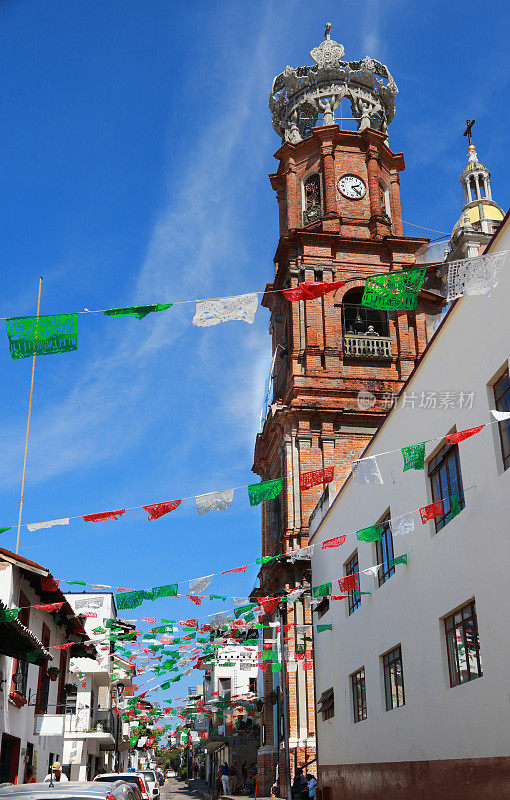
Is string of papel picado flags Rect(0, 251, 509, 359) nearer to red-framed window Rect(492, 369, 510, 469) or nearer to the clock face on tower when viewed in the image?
red-framed window Rect(492, 369, 510, 469)

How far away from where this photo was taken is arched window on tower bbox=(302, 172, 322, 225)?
31797 millimetres

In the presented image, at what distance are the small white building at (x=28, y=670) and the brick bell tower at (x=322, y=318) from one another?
24.6 feet

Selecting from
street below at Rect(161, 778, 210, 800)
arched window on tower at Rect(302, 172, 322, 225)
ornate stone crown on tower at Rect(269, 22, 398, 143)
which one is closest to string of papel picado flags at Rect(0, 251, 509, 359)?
arched window on tower at Rect(302, 172, 322, 225)

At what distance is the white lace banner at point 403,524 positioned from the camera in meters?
12.8

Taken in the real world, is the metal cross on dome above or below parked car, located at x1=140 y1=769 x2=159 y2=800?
above

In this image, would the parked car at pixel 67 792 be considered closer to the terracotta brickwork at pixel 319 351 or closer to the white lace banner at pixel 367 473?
the white lace banner at pixel 367 473

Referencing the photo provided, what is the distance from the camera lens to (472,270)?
9.42m

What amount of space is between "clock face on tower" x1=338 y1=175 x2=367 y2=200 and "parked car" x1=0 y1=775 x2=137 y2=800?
90.7 ft

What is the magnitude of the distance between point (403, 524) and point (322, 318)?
1680cm

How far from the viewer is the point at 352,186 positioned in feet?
104

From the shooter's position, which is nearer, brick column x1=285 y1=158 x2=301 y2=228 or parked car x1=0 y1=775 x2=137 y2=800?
parked car x1=0 y1=775 x2=137 y2=800

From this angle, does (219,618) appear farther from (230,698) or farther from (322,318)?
(230,698)

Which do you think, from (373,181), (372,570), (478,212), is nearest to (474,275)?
(372,570)

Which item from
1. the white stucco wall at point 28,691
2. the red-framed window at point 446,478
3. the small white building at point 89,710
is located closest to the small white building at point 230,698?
the small white building at point 89,710
